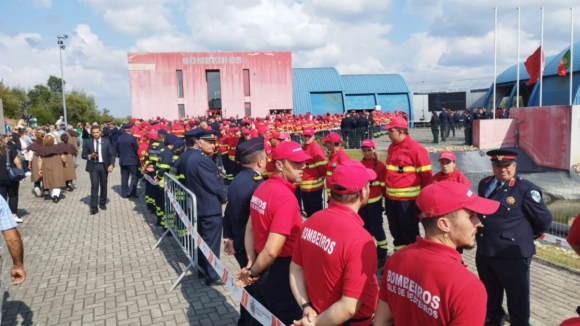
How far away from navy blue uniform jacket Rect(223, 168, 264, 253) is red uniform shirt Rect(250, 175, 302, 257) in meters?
0.40

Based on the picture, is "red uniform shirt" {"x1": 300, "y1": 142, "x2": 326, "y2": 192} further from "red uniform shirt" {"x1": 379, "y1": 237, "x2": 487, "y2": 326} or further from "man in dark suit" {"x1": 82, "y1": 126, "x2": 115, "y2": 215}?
"red uniform shirt" {"x1": 379, "y1": 237, "x2": 487, "y2": 326}

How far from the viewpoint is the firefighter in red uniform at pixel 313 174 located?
26.7 ft

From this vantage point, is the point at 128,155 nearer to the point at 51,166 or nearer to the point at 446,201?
the point at 51,166

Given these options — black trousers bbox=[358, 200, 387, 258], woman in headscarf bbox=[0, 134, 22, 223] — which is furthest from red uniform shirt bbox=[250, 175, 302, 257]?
woman in headscarf bbox=[0, 134, 22, 223]

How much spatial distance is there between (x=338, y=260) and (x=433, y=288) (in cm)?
60

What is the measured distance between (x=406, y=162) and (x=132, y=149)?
27.1 feet

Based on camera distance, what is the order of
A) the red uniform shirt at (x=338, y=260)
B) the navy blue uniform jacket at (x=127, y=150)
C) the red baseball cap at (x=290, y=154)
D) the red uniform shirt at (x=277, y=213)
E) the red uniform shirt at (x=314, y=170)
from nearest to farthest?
1. the red uniform shirt at (x=338, y=260)
2. the red uniform shirt at (x=277, y=213)
3. the red baseball cap at (x=290, y=154)
4. the red uniform shirt at (x=314, y=170)
5. the navy blue uniform jacket at (x=127, y=150)

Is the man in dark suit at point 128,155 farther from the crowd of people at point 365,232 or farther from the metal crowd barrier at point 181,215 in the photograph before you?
the metal crowd barrier at point 181,215

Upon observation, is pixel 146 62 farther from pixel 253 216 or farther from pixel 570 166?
pixel 253 216

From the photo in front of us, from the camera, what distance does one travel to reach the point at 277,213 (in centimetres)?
312

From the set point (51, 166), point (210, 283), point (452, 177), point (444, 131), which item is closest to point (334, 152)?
point (452, 177)

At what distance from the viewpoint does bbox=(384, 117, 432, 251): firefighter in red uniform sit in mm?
5672

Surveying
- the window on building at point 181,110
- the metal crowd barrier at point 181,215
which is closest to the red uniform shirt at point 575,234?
the metal crowd barrier at point 181,215

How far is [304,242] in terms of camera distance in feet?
8.61
